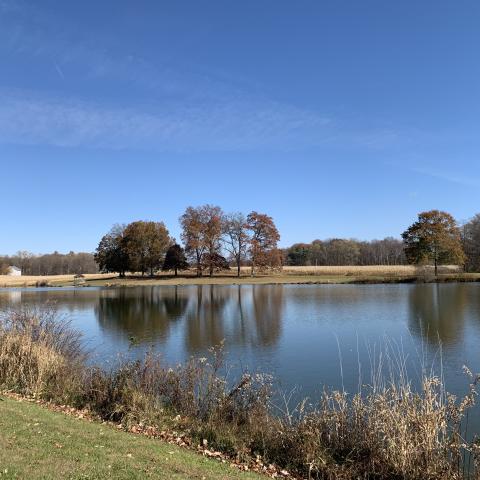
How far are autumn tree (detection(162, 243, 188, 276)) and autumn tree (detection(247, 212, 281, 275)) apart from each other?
14441 millimetres

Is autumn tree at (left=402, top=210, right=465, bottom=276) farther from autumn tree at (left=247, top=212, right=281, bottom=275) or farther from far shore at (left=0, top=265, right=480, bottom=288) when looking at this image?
autumn tree at (left=247, top=212, right=281, bottom=275)

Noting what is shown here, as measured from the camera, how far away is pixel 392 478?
7551mm

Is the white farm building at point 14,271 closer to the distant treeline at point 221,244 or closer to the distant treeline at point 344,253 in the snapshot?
the distant treeline at point 221,244

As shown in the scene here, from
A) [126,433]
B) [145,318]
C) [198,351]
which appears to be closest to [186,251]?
[145,318]

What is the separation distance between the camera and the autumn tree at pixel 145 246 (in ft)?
294

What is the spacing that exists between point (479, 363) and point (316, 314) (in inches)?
647

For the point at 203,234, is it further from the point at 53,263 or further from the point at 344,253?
the point at 53,263

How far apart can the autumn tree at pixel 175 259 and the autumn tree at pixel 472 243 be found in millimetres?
49919

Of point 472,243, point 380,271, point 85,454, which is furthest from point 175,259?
point 85,454

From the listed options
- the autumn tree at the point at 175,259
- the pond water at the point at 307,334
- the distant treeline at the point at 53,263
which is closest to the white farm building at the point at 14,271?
the distant treeline at the point at 53,263

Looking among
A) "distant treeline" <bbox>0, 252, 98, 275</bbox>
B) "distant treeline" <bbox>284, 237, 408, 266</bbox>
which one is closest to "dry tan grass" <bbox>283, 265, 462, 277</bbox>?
"distant treeline" <bbox>284, 237, 408, 266</bbox>

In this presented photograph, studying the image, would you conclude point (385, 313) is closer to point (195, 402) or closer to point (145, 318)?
point (145, 318)

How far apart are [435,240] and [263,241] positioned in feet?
95.8

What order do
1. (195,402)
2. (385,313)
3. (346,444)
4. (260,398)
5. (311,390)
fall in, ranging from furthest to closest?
(385,313) < (311,390) < (195,402) < (260,398) < (346,444)
